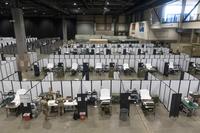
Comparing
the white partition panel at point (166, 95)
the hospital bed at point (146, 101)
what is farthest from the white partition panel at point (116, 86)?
the white partition panel at point (166, 95)

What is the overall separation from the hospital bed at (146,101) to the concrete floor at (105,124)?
383mm

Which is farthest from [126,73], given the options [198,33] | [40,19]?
[40,19]

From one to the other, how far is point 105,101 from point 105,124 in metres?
1.37

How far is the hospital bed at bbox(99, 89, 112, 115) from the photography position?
9.61 metres

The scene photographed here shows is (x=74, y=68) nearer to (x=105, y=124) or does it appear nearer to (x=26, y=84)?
(x=26, y=84)

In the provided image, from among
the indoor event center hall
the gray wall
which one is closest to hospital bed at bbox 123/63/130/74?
the indoor event center hall

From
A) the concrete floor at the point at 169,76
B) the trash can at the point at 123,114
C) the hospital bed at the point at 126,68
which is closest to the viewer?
the trash can at the point at 123,114

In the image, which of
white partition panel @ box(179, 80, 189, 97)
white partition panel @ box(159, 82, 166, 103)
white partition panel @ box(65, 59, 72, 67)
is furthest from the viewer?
white partition panel @ box(65, 59, 72, 67)

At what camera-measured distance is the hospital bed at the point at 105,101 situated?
31.5 feet

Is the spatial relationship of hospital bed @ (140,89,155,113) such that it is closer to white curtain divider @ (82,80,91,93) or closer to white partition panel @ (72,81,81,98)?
white curtain divider @ (82,80,91,93)

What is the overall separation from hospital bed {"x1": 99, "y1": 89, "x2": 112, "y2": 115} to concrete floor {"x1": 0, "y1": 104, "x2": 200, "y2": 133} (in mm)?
366

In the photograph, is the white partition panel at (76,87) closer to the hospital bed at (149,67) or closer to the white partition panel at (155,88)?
the white partition panel at (155,88)

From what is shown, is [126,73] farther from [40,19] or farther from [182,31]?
[40,19]

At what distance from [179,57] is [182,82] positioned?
30.4ft
